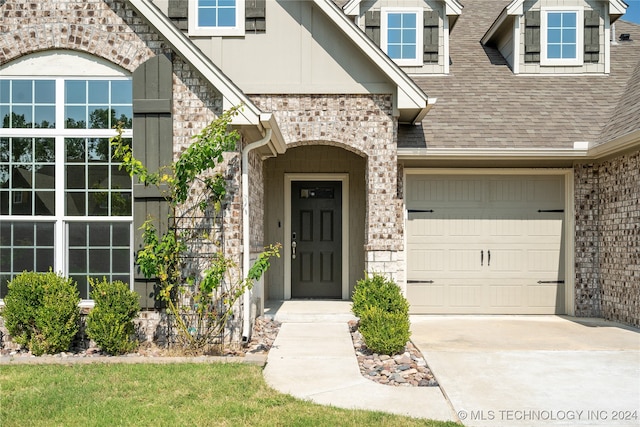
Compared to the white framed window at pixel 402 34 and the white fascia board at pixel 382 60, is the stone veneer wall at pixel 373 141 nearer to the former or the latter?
the white fascia board at pixel 382 60

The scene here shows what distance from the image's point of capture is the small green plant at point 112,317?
611 cm

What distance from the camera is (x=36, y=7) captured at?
666 centimetres

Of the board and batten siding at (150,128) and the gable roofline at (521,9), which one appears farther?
the gable roofline at (521,9)

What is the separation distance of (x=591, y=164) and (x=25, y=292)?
8.50 m

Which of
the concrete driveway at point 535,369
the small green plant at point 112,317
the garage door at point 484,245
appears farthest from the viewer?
the garage door at point 484,245

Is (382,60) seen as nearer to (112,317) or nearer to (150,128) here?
(150,128)

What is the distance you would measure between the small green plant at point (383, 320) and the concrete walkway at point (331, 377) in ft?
1.08

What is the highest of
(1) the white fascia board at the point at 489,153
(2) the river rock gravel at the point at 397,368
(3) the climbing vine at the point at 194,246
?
(1) the white fascia board at the point at 489,153

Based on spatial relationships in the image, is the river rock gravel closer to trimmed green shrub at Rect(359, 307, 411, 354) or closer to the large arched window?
trimmed green shrub at Rect(359, 307, 411, 354)

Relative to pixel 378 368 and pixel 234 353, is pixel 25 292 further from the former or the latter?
pixel 378 368

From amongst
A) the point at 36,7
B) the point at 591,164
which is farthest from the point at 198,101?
the point at 591,164

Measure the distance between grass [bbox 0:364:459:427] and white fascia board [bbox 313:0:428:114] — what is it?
4456 mm

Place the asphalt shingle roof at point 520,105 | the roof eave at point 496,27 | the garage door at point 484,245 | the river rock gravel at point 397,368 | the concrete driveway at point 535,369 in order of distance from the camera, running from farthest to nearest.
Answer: the roof eave at point 496,27 → the garage door at point 484,245 → the asphalt shingle roof at point 520,105 → the river rock gravel at point 397,368 → the concrete driveway at point 535,369

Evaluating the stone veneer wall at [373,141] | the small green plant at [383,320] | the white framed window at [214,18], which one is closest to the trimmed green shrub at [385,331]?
the small green plant at [383,320]
